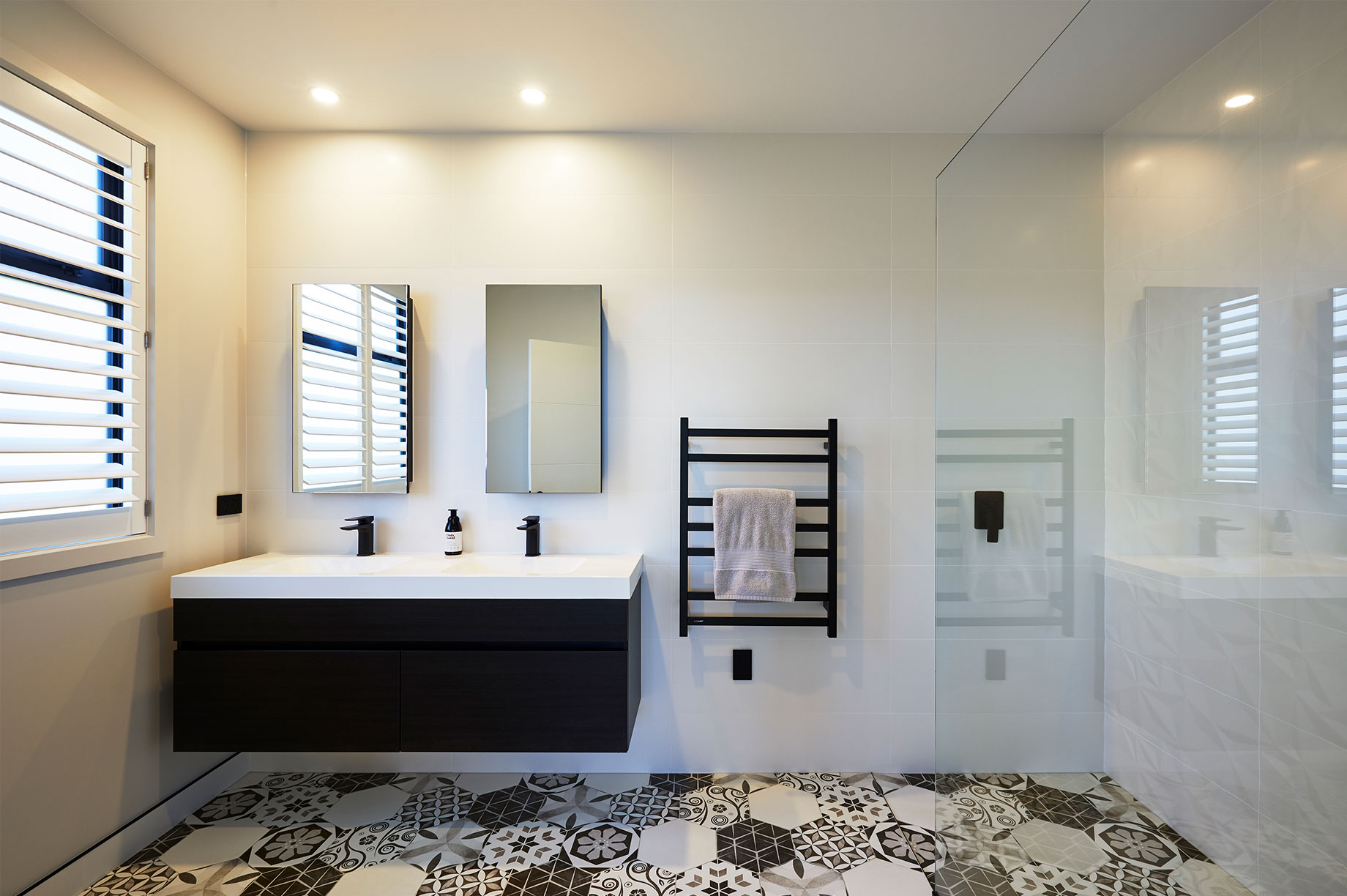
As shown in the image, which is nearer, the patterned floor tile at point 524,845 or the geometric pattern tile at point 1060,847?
the geometric pattern tile at point 1060,847

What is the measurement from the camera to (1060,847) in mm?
1056

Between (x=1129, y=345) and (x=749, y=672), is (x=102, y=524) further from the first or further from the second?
(x=1129, y=345)

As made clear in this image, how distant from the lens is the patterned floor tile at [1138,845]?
843 mm

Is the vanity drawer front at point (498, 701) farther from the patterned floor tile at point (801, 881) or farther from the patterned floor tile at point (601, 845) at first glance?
the patterned floor tile at point (801, 881)

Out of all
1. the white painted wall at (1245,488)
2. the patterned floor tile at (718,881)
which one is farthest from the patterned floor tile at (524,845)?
the white painted wall at (1245,488)

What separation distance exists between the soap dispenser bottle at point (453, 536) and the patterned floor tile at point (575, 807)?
0.88 m

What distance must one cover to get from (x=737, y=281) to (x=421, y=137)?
1285mm

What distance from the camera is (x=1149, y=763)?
2.95 feet

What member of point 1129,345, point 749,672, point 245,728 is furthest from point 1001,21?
point 245,728

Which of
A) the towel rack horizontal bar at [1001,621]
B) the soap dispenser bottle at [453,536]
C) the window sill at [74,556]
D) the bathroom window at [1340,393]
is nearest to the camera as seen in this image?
the bathroom window at [1340,393]

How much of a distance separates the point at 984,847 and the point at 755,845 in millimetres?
725

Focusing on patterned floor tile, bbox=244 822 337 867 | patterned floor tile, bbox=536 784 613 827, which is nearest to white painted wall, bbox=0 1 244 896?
patterned floor tile, bbox=244 822 337 867

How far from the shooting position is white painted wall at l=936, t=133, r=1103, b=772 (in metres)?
1.03

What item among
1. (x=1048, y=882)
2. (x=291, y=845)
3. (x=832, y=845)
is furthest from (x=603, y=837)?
(x=1048, y=882)
